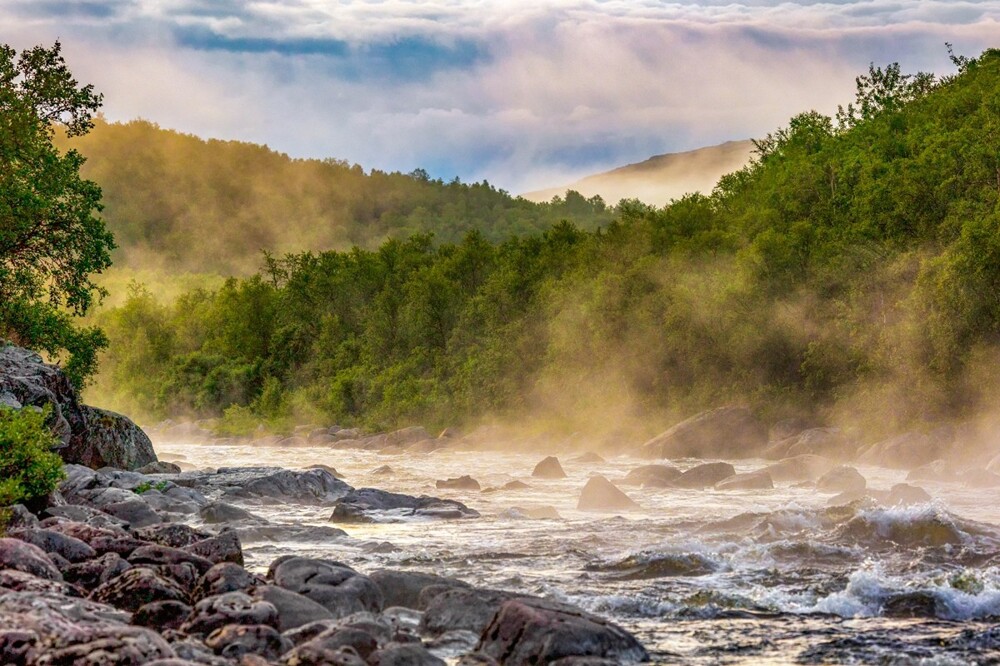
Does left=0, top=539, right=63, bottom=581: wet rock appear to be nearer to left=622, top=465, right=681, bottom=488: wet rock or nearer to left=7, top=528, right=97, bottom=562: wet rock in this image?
left=7, top=528, right=97, bottom=562: wet rock

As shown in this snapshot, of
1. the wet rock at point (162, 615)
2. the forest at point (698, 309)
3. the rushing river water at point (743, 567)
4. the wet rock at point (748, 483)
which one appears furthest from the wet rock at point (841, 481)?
the wet rock at point (162, 615)

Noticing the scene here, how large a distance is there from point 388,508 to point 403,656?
1751 centimetres

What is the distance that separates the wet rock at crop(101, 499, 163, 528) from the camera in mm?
22750

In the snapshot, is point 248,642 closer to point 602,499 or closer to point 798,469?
point 602,499

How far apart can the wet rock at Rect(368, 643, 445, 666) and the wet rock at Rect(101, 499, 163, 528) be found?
12291mm

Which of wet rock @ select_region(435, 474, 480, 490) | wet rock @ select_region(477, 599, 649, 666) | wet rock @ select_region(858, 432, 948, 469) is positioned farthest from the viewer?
wet rock @ select_region(858, 432, 948, 469)

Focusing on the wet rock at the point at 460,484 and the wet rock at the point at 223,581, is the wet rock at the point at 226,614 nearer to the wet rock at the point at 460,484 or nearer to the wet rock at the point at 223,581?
the wet rock at the point at 223,581

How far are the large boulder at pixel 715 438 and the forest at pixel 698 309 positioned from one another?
5747 mm

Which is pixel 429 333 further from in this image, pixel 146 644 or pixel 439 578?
pixel 146 644

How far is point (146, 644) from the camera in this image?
10.7 meters

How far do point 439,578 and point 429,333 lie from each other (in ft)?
262

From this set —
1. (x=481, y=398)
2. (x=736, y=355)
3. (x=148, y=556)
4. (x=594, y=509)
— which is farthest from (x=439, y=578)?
(x=481, y=398)

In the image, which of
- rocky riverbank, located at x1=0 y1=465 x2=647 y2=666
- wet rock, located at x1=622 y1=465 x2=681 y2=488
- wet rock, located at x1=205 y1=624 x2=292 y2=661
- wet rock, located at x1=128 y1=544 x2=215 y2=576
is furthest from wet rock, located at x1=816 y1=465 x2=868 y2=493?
wet rock, located at x1=205 y1=624 x2=292 y2=661

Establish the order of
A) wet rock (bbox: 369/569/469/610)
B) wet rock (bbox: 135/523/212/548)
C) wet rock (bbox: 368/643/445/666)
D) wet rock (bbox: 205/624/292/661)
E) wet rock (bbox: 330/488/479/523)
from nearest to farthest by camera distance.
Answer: wet rock (bbox: 368/643/445/666) → wet rock (bbox: 205/624/292/661) → wet rock (bbox: 369/569/469/610) → wet rock (bbox: 135/523/212/548) → wet rock (bbox: 330/488/479/523)
